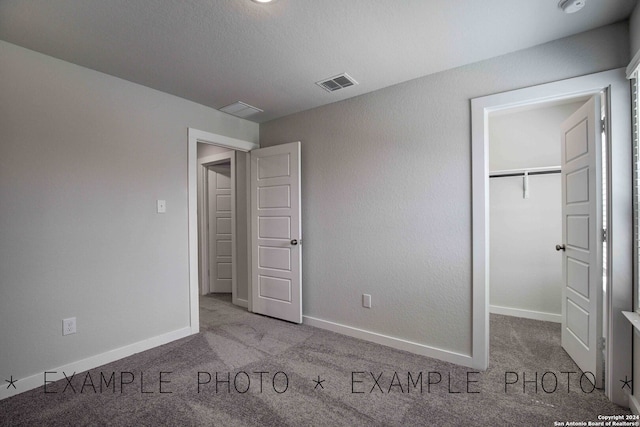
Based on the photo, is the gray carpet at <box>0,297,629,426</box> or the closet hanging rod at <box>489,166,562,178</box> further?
the closet hanging rod at <box>489,166,562,178</box>

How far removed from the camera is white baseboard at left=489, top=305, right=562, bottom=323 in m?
3.33

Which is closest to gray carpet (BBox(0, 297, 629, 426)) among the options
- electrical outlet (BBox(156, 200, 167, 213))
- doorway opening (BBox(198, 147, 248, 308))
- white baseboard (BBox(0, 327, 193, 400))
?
white baseboard (BBox(0, 327, 193, 400))

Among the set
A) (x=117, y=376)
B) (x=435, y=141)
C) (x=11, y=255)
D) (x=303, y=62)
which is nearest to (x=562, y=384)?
(x=435, y=141)

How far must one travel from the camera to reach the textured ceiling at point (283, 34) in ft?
5.73

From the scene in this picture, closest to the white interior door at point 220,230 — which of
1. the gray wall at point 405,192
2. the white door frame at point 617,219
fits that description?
the gray wall at point 405,192

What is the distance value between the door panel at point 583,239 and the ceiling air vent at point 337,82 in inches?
69.9

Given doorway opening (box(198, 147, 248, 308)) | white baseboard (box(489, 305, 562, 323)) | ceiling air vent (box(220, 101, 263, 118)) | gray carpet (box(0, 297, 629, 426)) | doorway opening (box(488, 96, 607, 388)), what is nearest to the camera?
gray carpet (box(0, 297, 629, 426))

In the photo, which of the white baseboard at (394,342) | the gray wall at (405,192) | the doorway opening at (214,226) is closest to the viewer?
the gray wall at (405,192)

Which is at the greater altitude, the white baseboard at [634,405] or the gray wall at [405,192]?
the gray wall at [405,192]

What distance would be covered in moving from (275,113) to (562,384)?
11.8 feet

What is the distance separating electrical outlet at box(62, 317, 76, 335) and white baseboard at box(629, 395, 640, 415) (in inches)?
149

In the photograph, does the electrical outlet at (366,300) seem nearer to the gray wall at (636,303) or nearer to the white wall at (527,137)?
the gray wall at (636,303)

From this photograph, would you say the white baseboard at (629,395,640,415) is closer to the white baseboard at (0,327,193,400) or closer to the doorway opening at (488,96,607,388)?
the doorway opening at (488,96,607,388)

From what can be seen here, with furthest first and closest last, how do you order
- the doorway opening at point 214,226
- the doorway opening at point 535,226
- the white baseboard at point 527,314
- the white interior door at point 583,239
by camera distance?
the doorway opening at point 214,226 < the white baseboard at point 527,314 < the doorway opening at point 535,226 < the white interior door at point 583,239
